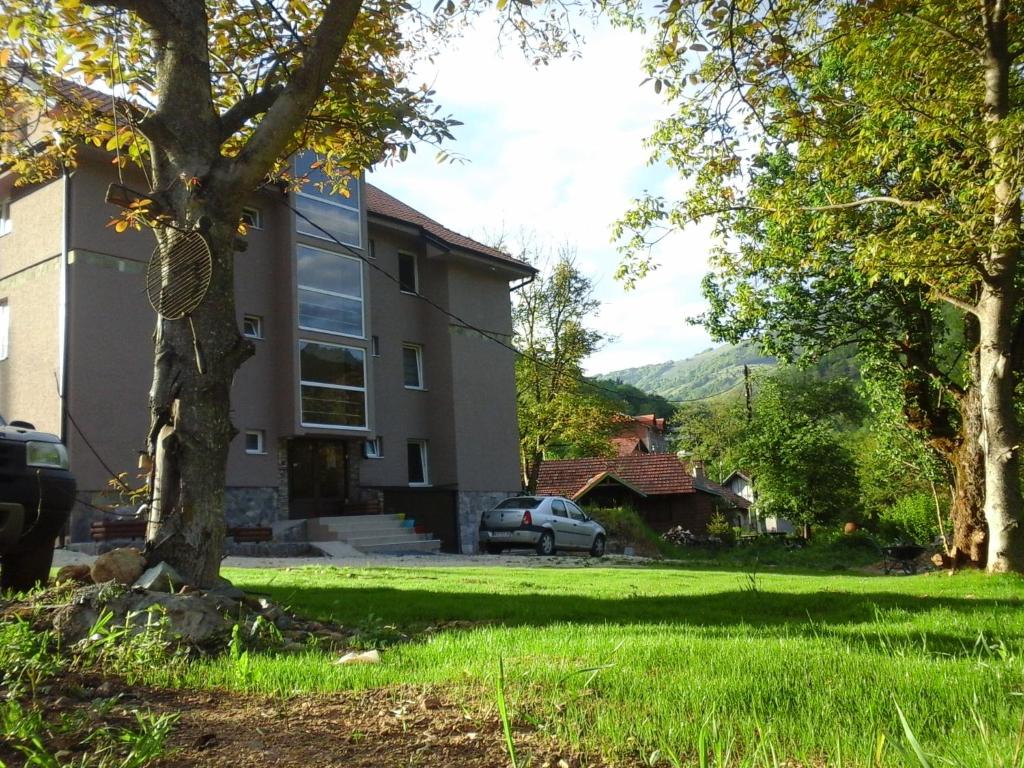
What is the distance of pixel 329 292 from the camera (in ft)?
75.7

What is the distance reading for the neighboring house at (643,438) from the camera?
6303 centimetres

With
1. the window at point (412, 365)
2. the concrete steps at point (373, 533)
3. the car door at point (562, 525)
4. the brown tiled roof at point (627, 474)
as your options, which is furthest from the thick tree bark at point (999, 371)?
the brown tiled roof at point (627, 474)

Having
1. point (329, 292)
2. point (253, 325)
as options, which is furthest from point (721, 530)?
point (253, 325)

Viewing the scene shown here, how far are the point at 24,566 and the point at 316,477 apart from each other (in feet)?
54.4

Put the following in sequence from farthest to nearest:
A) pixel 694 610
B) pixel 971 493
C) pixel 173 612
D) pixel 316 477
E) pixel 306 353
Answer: pixel 316 477, pixel 306 353, pixel 971 493, pixel 694 610, pixel 173 612

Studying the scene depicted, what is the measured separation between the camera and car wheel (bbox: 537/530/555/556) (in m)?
23.1

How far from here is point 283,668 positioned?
4.00 metres

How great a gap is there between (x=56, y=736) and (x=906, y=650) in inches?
153

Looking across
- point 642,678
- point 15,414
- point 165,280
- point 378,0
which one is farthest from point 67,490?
point 15,414

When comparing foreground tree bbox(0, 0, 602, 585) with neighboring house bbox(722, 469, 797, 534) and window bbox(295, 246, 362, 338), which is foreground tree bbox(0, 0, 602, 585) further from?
neighboring house bbox(722, 469, 797, 534)

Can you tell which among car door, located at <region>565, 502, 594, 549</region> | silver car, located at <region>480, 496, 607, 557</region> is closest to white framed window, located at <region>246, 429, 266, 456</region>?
silver car, located at <region>480, 496, 607, 557</region>

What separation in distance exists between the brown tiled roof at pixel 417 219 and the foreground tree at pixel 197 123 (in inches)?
645

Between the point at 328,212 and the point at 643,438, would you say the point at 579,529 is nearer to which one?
the point at 328,212

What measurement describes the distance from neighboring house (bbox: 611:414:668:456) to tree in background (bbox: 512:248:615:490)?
1233cm
